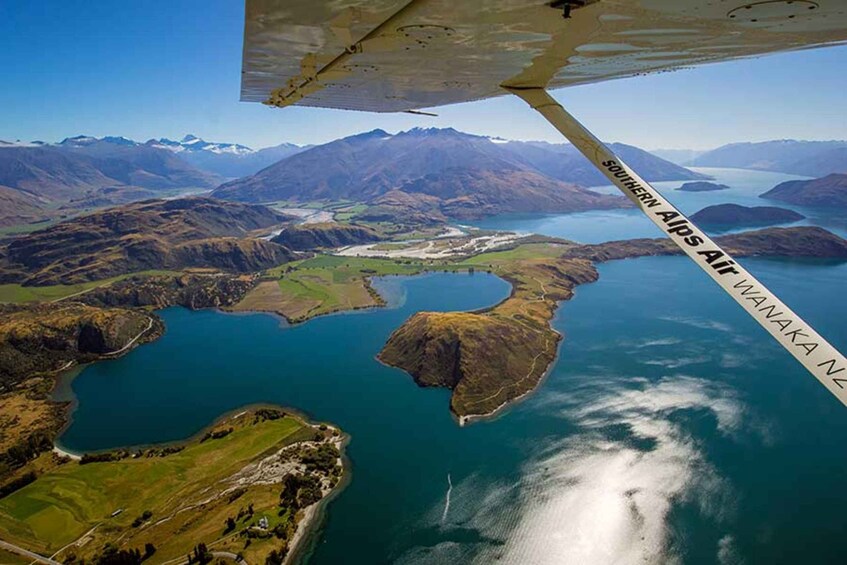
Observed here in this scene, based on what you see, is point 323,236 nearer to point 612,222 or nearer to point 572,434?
point 612,222

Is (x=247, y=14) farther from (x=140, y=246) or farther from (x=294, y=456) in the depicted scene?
(x=140, y=246)

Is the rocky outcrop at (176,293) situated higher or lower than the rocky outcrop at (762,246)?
lower

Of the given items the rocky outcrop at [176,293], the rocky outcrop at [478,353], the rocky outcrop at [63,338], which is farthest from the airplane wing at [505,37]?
the rocky outcrop at [176,293]

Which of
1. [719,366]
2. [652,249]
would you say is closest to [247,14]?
[719,366]

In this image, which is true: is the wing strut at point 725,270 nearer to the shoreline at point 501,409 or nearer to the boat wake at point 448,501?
the boat wake at point 448,501

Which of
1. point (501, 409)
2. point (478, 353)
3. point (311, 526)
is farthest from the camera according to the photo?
point (478, 353)

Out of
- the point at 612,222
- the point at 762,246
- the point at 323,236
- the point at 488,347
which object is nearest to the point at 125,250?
the point at 323,236
